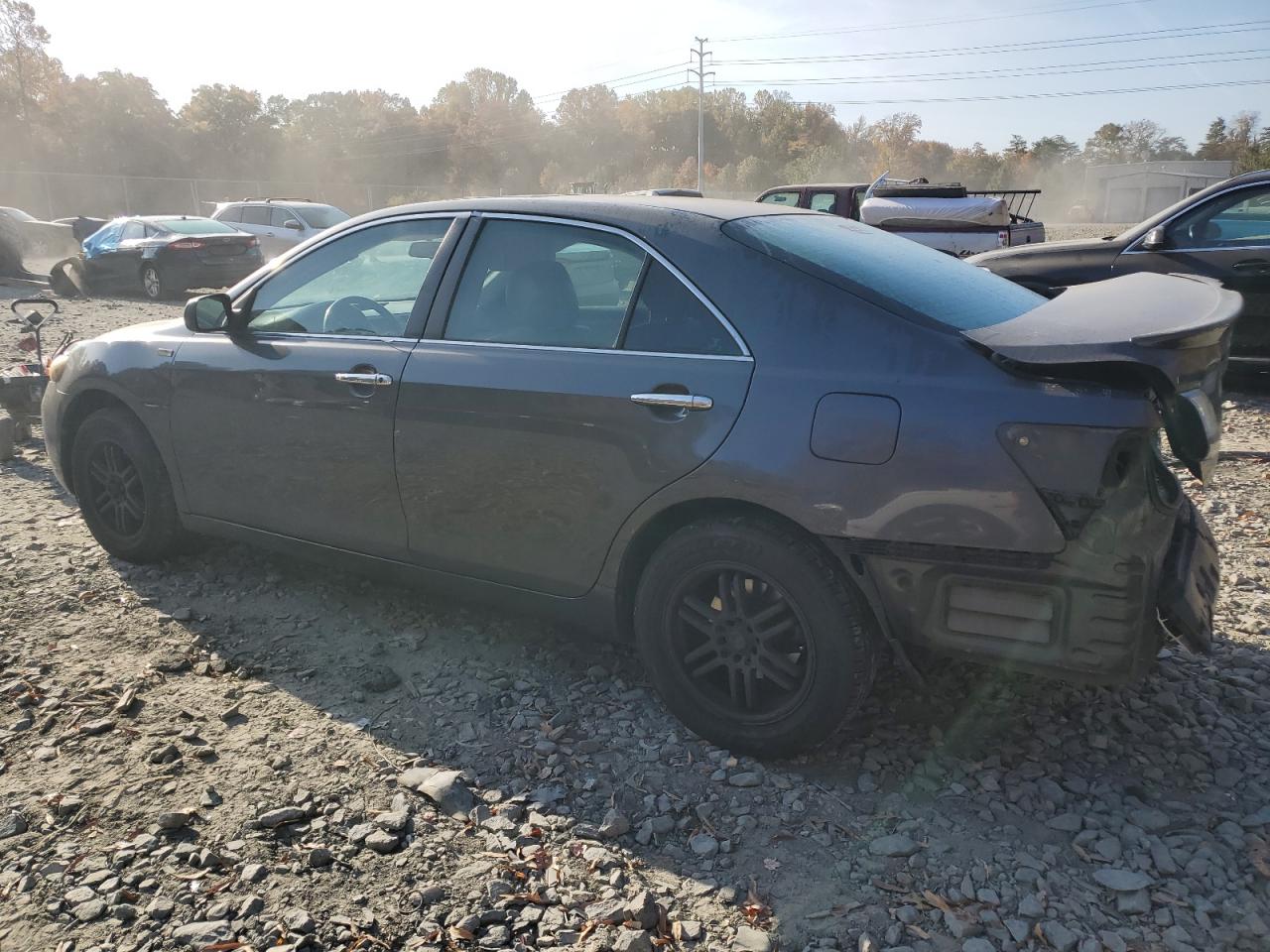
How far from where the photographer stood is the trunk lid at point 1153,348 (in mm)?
2426

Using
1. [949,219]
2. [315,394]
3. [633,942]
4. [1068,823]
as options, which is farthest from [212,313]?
[949,219]

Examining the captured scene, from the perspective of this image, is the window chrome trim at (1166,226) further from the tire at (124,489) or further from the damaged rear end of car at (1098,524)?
the tire at (124,489)

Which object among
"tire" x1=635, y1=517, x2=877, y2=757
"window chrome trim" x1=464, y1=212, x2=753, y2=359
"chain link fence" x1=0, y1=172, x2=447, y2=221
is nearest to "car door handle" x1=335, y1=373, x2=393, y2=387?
"window chrome trim" x1=464, y1=212, x2=753, y2=359

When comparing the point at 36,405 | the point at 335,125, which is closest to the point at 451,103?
the point at 335,125

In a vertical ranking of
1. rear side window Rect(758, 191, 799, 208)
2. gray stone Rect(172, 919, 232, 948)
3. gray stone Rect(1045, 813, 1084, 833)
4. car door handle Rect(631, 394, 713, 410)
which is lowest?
gray stone Rect(172, 919, 232, 948)

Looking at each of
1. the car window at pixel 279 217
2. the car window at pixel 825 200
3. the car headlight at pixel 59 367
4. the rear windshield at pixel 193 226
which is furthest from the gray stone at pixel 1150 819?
the car window at pixel 279 217

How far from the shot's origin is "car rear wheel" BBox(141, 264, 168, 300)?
660 inches

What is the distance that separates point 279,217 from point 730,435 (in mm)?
18612

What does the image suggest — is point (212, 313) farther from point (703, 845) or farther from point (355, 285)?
point (703, 845)

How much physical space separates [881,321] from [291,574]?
306cm

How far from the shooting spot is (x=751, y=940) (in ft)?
7.77

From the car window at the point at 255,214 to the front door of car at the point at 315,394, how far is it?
54.8 feet

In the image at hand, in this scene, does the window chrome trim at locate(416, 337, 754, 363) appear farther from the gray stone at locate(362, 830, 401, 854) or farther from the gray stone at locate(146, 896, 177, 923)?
the gray stone at locate(146, 896, 177, 923)

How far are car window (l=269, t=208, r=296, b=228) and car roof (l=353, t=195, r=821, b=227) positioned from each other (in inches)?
663
